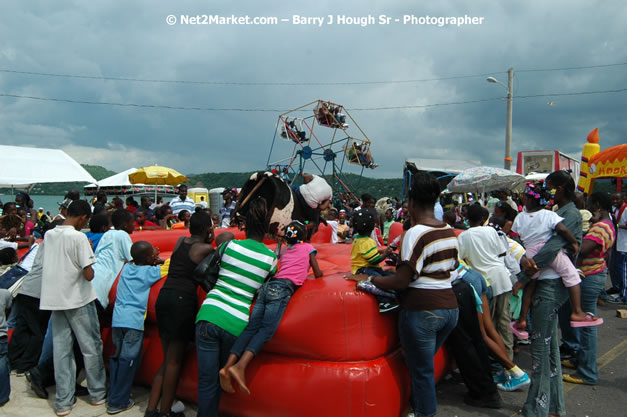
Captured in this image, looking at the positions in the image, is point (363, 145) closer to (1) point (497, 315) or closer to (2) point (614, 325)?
(2) point (614, 325)

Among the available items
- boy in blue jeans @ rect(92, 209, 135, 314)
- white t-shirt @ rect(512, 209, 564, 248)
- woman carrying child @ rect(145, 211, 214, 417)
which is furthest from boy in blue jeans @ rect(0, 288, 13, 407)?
white t-shirt @ rect(512, 209, 564, 248)

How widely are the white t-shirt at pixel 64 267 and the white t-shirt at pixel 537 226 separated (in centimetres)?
340

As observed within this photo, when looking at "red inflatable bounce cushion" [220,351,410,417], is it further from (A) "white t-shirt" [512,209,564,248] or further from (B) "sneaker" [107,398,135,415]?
(A) "white t-shirt" [512,209,564,248]

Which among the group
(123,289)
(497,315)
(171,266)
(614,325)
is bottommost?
(614,325)

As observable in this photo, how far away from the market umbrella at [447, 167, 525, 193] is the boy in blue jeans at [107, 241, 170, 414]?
9.30m

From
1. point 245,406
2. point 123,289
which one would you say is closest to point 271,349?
point 245,406

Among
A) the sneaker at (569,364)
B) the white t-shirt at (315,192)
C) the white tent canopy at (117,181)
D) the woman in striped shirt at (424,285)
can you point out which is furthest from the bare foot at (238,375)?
the white tent canopy at (117,181)

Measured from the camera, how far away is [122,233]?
4.04 m

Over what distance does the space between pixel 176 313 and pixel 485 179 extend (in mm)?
9743

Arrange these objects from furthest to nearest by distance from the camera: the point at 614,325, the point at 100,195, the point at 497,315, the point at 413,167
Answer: the point at 413,167 < the point at 100,195 < the point at 614,325 < the point at 497,315

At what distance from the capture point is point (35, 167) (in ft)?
37.4

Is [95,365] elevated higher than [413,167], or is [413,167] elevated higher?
[413,167]

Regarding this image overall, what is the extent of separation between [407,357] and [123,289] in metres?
2.31

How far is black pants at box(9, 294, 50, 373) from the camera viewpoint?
409 cm
